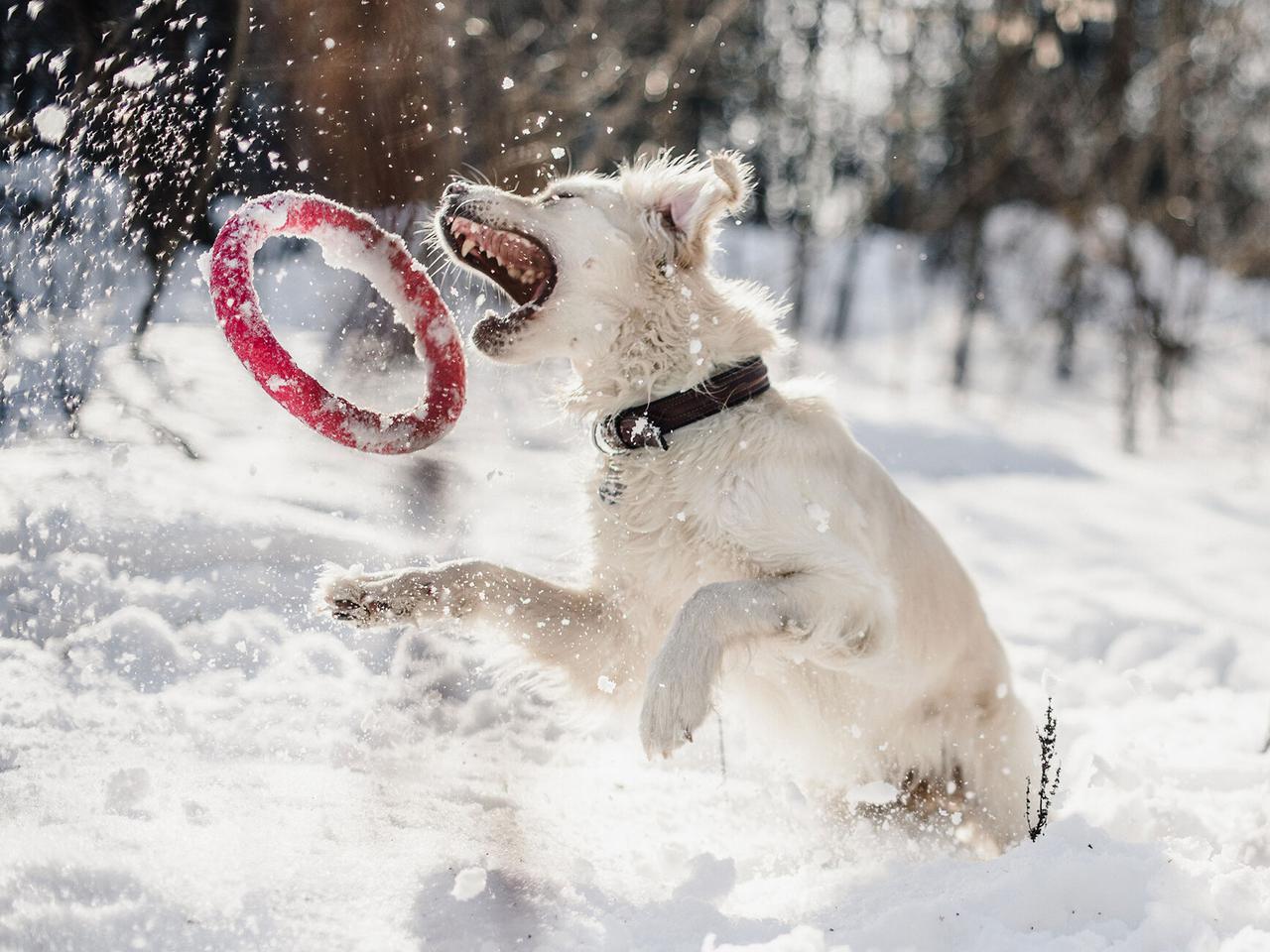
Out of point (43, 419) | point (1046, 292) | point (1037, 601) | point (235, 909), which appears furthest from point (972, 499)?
point (1046, 292)

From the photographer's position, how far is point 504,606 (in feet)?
11.1

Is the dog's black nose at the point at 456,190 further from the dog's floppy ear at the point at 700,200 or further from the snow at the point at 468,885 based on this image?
the snow at the point at 468,885

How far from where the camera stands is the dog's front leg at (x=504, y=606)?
123 inches

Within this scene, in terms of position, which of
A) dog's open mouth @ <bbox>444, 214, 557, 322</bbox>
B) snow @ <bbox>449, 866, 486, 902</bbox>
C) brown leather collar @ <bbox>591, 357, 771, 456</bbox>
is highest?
dog's open mouth @ <bbox>444, 214, 557, 322</bbox>

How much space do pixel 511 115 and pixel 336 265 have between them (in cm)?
284

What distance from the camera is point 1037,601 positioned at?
5648 mm

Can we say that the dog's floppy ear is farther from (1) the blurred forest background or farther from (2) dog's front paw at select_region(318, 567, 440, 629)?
(2) dog's front paw at select_region(318, 567, 440, 629)

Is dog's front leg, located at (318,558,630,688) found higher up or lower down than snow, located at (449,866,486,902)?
higher up

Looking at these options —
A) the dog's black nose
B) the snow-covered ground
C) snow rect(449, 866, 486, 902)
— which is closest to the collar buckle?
the snow-covered ground


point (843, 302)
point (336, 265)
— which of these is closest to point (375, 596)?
point (336, 265)

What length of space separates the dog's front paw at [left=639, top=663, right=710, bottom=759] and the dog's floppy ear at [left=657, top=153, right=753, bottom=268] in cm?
123

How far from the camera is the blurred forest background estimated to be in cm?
481

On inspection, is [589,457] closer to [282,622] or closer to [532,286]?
[532,286]

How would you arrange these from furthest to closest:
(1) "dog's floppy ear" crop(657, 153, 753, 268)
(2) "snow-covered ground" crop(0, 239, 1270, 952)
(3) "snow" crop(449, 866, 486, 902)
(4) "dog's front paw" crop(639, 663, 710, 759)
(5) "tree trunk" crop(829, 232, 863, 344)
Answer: (5) "tree trunk" crop(829, 232, 863, 344) → (1) "dog's floppy ear" crop(657, 153, 753, 268) → (4) "dog's front paw" crop(639, 663, 710, 759) → (3) "snow" crop(449, 866, 486, 902) → (2) "snow-covered ground" crop(0, 239, 1270, 952)
